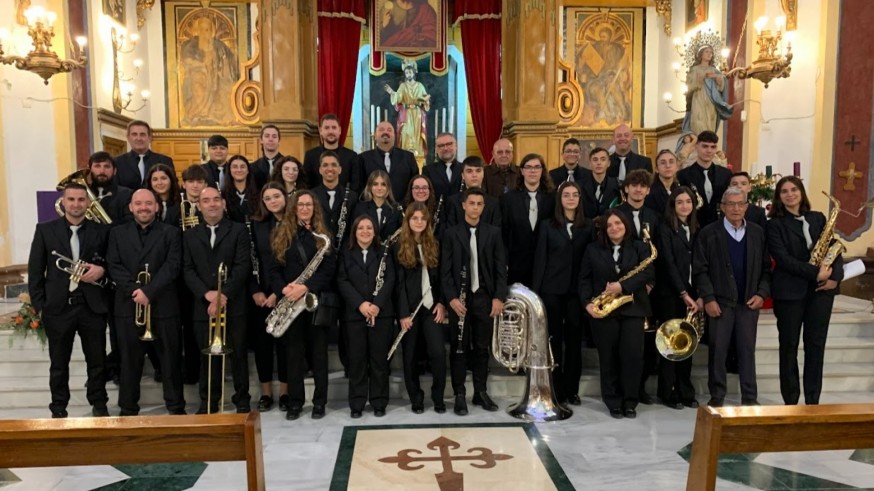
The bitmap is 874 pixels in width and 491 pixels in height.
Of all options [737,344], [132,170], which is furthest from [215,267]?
[737,344]

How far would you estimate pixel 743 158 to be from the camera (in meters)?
8.91

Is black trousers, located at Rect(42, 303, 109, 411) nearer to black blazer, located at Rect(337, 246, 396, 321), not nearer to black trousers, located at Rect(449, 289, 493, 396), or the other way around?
black blazer, located at Rect(337, 246, 396, 321)

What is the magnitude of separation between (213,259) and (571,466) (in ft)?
8.52

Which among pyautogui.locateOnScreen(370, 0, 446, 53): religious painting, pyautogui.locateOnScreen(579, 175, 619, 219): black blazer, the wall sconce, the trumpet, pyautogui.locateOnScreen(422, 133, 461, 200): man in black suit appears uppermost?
pyautogui.locateOnScreen(370, 0, 446, 53): religious painting

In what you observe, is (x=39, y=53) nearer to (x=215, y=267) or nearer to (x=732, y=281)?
(x=215, y=267)

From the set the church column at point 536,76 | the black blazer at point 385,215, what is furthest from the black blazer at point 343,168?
the church column at point 536,76

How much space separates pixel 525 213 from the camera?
472 cm

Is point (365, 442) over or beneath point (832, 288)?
beneath

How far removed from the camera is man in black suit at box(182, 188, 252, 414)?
4129mm

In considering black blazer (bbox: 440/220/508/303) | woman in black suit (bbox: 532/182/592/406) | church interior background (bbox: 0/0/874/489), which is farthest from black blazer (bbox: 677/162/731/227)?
black blazer (bbox: 440/220/508/303)

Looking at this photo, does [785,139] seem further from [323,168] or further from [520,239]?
[323,168]

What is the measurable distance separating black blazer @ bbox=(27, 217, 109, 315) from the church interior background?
1.16 m

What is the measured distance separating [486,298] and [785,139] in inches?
242

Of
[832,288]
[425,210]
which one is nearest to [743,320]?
[832,288]
